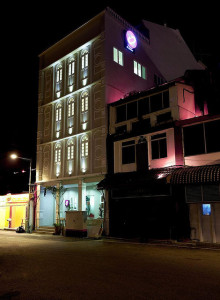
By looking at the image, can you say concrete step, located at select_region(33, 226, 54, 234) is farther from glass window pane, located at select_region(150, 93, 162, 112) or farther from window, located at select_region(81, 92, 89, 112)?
glass window pane, located at select_region(150, 93, 162, 112)

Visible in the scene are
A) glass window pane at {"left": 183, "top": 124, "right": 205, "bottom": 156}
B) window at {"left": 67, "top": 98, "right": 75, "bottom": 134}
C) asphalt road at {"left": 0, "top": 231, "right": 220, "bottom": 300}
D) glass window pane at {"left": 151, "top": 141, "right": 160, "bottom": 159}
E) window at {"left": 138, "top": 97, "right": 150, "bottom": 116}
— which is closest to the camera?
asphalt road at {"left": 0, "top": 231, "right": 220, "bottom": 300}

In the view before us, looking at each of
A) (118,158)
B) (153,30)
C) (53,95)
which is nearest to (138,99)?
(118,158)

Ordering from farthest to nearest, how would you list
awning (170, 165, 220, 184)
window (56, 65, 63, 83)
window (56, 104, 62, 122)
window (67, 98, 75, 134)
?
window (56, 65, 63, 83) → window (56, 104, 62, 122) → window (67, 98, 75, 134) → awning (170, 165, 220, 184)

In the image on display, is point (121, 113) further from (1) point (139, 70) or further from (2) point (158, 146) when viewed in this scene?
(1) point (139, 70)

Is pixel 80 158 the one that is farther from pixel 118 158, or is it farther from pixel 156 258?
pixel 156 258

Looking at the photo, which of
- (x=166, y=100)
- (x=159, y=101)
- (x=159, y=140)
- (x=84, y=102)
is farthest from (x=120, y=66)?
(x=159, y=140)

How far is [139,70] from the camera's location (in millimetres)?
30797

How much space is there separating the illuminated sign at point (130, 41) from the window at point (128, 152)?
11.4 m

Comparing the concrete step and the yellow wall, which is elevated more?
the yellow wall

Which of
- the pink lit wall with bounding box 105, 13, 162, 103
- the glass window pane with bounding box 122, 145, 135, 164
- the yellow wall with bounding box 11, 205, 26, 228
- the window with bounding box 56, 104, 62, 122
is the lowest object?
the yellow wall with bounding box 11, 205, 26, 228

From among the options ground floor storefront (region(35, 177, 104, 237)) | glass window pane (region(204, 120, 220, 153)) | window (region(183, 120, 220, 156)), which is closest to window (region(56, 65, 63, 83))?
ground floor storefront (region(35, 177, 104, 237))

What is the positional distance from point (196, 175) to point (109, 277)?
9.71 metres

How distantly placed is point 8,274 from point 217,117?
46.6 ft

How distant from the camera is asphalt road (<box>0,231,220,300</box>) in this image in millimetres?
6961
